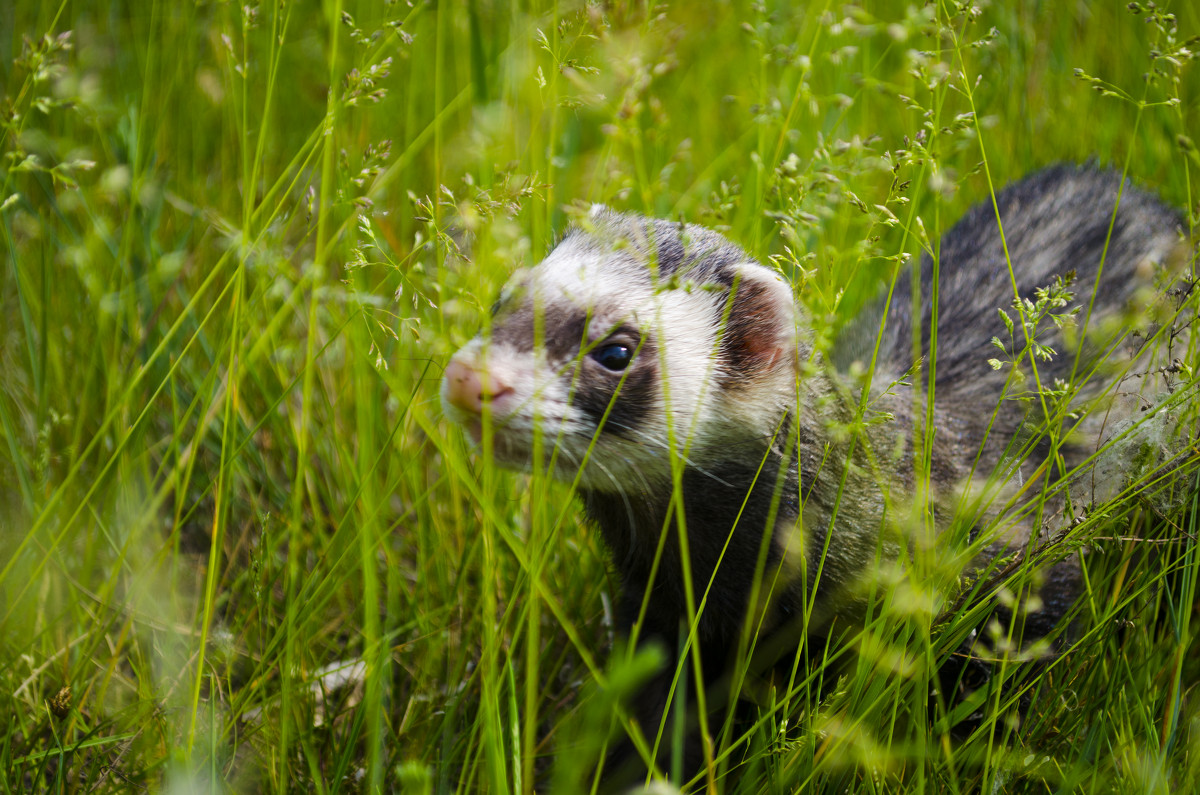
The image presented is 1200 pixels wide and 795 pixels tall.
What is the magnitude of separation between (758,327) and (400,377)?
0.90 metres

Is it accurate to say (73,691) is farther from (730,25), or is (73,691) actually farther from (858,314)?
(730,25)

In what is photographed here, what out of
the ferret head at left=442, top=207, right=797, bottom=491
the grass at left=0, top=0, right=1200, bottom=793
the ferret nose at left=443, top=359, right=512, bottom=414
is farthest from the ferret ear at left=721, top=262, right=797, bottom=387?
the ferret nose at left=443, top=359, right=512, bottom=414

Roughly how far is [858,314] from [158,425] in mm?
2113

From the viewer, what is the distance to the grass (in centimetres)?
146

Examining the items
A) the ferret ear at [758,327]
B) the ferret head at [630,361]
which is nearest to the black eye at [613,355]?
the ferret head at [630,361]

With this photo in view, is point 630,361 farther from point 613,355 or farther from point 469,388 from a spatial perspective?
point 469,388

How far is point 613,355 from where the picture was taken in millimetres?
1786

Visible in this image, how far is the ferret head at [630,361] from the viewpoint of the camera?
64.3 inches

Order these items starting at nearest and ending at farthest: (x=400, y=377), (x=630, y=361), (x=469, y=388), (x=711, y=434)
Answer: (x=469, y=388) → (x=630, y=361) → (x=711, y=434) → (x=400, y=377)

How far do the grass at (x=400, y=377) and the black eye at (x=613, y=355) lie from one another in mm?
249

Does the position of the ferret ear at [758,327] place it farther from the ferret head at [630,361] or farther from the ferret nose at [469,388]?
the ferret nose at [469,388]

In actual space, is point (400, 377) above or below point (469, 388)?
below

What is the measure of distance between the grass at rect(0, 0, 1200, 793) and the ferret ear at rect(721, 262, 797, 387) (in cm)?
13

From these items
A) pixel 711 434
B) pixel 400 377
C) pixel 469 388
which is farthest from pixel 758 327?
pixel 400 377
